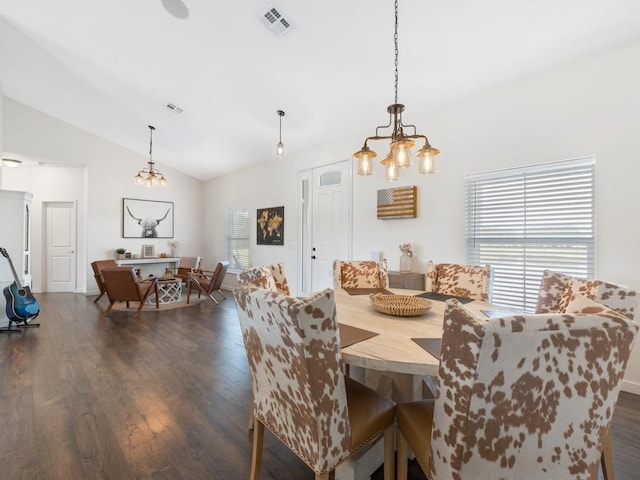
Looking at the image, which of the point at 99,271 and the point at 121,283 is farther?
the point at 99,271

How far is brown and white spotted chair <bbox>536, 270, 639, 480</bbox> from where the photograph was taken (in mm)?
1434

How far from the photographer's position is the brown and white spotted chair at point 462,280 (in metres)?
2.37

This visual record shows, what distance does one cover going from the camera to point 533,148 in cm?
282

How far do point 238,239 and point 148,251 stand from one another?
7.11 feet

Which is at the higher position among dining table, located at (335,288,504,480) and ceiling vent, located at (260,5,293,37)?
ceiling vent, located at (260,5,293,37)

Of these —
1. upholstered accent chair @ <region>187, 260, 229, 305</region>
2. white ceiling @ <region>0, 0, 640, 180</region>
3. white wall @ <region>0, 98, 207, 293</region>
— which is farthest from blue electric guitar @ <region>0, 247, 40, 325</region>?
white ceiling @ <region>0, 0, 640, 180</region>

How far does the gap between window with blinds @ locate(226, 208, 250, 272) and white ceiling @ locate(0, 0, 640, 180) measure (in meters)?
1.96

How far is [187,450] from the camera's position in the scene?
5.81 ft

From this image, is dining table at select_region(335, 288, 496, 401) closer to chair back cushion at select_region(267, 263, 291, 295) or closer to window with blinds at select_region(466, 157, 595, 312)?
chair back cushion at select_region(267, 263, 291, 295)

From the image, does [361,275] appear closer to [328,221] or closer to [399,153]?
[399,153]

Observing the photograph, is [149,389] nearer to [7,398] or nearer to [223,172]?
[7,398]

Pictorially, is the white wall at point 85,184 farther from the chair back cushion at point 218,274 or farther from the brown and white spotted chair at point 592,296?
the brown and white spotted chair at point 592,296

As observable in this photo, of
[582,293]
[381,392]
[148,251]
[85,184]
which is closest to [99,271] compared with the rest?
[148,251]

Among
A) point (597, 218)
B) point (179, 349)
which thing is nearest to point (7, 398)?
point (179, 349)
